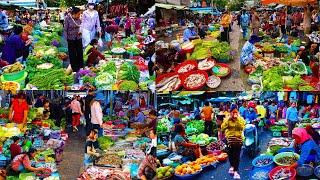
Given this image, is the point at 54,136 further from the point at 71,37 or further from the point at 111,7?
the point at 111,7

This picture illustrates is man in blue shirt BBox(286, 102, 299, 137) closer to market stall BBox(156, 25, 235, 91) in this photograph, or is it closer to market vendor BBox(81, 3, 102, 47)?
market stall BBox(156, 25, 235, 91)

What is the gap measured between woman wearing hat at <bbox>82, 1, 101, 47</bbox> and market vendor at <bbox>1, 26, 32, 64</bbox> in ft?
1.33

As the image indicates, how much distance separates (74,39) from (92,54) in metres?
0.16

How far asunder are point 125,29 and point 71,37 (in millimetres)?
382

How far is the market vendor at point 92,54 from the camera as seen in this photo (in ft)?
13.1

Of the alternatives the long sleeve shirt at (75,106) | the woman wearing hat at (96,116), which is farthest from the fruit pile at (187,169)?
the long sleeve shirt at (75,106)

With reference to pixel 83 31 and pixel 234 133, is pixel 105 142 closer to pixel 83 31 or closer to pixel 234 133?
pixel 83 31

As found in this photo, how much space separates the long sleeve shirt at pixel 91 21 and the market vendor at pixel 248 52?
3.33 feet

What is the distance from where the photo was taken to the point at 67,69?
398 cm

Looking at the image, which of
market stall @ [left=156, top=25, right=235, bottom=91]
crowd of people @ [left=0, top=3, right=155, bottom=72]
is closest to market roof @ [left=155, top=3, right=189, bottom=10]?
crowd of people @ [left=0, top=3, right=155, bottom=72]

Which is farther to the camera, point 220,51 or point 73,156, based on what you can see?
point 73,156

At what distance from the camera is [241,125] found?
412 centimetres

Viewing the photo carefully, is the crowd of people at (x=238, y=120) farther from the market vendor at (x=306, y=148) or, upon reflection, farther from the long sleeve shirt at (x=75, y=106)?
the long sleeve shirt at (x=75, y=106)

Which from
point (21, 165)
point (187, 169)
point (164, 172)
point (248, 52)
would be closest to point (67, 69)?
point (21, 165)
